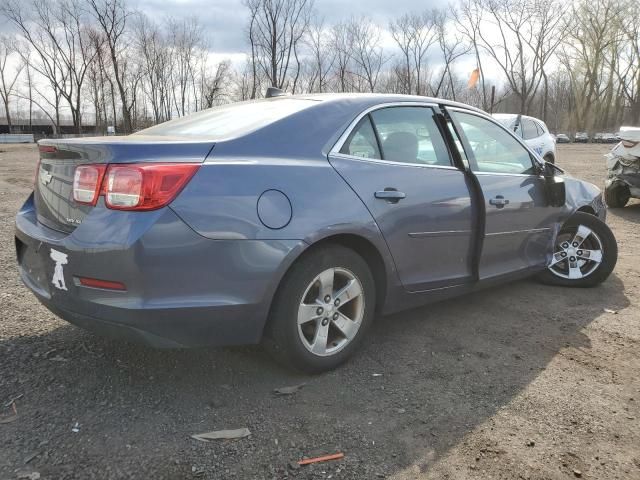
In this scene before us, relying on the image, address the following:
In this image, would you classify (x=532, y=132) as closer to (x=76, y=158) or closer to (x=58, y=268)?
(x=76, y=158)

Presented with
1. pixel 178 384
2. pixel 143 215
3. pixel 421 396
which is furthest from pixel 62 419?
pixel 421 396

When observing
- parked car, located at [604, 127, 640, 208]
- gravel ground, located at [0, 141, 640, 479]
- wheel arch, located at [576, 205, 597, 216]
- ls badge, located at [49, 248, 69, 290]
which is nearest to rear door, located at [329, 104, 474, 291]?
gravel ground, located at [0, 141, 640, 479]

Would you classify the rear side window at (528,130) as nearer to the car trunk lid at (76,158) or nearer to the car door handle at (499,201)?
the car door handle at (499,201)

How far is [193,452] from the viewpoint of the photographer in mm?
2199

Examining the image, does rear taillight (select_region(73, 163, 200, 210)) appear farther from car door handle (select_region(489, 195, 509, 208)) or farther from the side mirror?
the side mirror

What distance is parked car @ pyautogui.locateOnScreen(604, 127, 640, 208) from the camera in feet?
27.0

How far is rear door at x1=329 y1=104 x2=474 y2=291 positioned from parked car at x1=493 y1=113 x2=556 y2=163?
26.4 feet

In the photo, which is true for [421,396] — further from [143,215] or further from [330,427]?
[143,215]

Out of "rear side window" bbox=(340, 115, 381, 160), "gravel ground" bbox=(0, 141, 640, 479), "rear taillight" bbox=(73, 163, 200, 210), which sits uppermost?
"rear side window" bbox=(340, 115, 381, 160)

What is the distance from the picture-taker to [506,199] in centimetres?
373

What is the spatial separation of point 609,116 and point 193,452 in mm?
83545

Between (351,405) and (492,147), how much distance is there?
233 centimetres

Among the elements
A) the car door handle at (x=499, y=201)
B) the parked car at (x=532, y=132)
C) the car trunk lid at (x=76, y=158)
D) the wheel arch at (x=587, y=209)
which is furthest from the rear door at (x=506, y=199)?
the parked car at (x=532, y=132)

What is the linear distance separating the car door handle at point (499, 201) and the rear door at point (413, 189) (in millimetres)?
260
